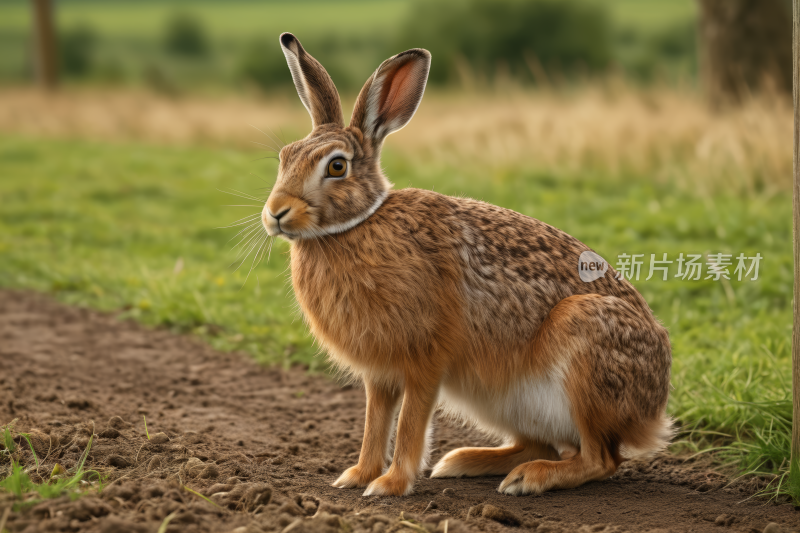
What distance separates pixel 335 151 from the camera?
334 cm

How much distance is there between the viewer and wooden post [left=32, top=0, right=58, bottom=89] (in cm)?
2005

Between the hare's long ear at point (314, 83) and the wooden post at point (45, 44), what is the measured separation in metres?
19.1

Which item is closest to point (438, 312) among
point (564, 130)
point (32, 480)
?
point (32, 480)

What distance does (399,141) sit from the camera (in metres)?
13.0

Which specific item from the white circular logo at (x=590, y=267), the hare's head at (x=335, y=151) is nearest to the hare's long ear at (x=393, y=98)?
the hare's head at (x=335, y=151)

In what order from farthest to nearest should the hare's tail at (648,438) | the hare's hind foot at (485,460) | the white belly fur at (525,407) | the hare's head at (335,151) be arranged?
the hare's hind foot at (485,460), the hare's tail at (648,438), the white belly fur at (525,407), the hare's head at (335,151)

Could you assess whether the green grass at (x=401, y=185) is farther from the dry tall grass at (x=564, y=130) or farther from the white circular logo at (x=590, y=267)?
the white circular logo at (x=590, y=267)

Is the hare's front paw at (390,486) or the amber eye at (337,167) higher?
the amber eye at (337,167)

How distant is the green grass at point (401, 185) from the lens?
4.41m

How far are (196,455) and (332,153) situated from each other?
145 centimetres

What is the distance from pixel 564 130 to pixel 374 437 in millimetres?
8100

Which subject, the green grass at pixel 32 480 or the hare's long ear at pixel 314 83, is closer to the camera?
the green grass at pixel 32 480

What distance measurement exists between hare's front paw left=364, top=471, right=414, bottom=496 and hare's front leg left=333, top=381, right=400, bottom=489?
0.47 feet
